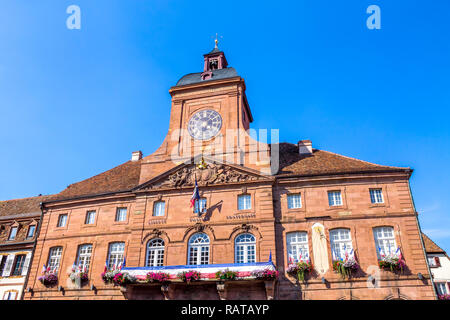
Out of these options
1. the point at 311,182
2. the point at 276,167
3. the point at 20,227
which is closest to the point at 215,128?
the point at 276,167

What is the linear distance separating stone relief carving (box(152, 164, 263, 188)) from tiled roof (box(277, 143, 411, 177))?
9.82 ft

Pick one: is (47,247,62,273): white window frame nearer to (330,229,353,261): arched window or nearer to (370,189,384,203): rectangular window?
(330,229,353,261): arched window

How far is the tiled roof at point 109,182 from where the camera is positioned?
31.3 m

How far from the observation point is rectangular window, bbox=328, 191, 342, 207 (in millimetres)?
26255

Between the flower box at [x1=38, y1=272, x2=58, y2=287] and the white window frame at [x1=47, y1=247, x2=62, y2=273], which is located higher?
the white window frame at [x1=47, y1=247, x2=62, y2=273]

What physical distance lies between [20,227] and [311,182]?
2512cm

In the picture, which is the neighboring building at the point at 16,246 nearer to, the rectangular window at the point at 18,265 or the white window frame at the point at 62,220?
the rectangular window at the point at 18,265

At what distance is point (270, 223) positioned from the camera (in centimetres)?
2569

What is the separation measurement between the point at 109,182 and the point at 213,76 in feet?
42.6

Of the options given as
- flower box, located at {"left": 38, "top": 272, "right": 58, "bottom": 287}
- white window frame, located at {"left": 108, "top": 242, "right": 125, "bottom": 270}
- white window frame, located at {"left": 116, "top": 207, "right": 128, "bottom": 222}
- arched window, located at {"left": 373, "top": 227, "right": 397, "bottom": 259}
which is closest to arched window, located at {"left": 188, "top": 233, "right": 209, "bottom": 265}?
white window frame, located at {"left": 108, "top": 242, "right": 125, "bottom": 270}

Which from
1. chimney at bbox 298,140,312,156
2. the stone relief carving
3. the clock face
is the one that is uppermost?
the clock face

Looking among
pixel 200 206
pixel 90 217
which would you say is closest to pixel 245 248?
pixel 200 206

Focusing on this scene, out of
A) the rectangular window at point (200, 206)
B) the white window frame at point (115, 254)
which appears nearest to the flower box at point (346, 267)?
the rectangular window at point (200, 206)
